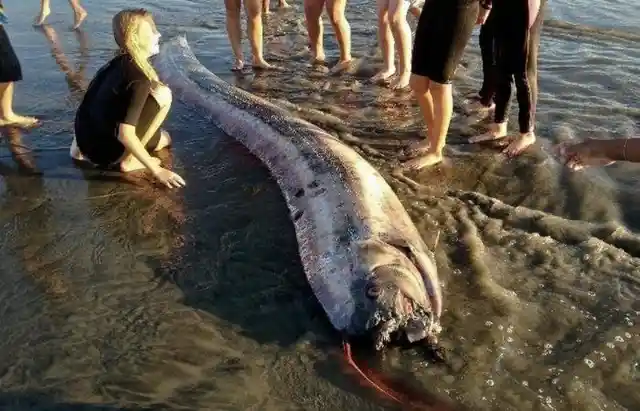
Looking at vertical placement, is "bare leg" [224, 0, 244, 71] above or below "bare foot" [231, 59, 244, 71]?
above

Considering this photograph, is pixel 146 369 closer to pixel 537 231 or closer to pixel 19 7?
pixel 537 231

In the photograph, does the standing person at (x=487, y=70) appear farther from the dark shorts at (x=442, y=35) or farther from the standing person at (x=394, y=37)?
the standing person at (x=394, y=37)

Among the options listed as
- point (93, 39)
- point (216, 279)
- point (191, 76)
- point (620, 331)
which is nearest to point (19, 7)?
point (93, 39)

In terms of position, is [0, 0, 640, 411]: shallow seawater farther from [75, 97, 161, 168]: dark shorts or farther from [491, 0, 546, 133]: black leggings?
[491, 0, 546, 133]: black leggings

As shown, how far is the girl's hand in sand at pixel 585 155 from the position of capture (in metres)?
2.91

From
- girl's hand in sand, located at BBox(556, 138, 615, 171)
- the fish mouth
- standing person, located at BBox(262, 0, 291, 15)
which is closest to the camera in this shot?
girl's hand in sand, located at BBox(556, 138, 615, 171)

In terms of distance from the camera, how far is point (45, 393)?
3238 mm

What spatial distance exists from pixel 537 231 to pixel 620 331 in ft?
3.91

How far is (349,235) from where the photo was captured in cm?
400

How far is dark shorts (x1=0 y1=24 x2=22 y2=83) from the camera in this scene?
249 inches

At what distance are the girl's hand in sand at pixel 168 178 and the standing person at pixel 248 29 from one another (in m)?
3.45

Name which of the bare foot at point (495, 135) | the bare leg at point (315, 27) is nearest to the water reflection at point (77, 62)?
the bare leg at point (315, 27)

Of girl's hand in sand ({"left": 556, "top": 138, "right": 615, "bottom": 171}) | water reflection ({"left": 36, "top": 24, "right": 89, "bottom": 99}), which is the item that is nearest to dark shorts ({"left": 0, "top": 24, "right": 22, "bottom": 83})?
water reflection ({"left": 36, "top": 24, "right": 89, "bottom": 99})

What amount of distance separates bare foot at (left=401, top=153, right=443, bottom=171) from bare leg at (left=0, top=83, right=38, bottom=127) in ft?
12.9
